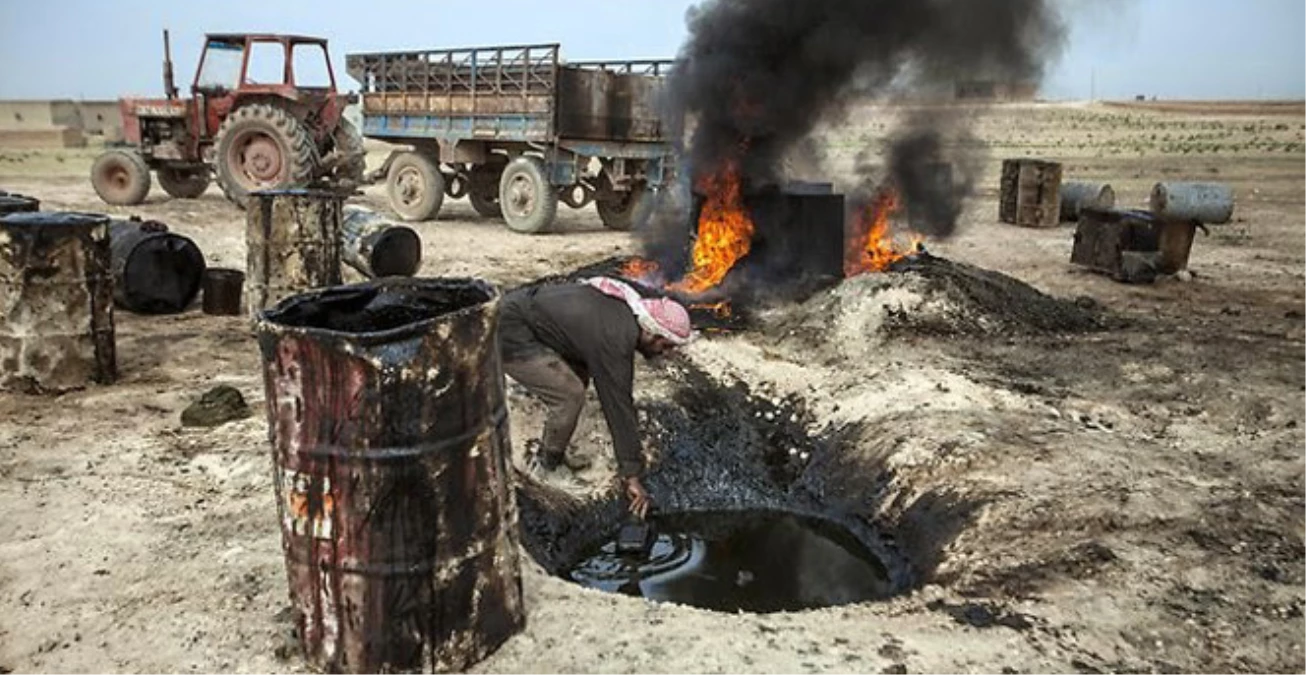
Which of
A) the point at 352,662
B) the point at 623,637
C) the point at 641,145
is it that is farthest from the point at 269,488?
the point at 641,145

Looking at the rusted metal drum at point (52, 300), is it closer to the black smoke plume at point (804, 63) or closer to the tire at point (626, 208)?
the black smoke plume at point (804, 63)

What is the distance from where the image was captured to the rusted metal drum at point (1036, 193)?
15.5 metres

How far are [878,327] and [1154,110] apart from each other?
2256 inches

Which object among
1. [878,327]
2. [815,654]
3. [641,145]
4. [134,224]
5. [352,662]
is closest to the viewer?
[352,662]

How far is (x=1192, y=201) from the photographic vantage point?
1238cm

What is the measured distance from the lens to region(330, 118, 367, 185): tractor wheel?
13.8 metres

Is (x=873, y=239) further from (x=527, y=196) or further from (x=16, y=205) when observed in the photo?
(x=16, y=205)

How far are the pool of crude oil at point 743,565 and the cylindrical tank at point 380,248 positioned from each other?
555 centimetres

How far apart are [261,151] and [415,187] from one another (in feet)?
7.95

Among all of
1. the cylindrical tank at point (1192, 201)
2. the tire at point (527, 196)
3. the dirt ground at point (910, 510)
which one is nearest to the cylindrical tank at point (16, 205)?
the dirt ground at point (910, 510)

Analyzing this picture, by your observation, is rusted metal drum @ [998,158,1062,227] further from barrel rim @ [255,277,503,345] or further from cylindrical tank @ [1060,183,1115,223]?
barrel rim @ [255,277,503,345]

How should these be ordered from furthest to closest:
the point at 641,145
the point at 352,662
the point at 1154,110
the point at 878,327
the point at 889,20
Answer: the point at 1154,110 < the point at 641,145 < the point at 889,20 < the point at 878,327 < the point at 352,662

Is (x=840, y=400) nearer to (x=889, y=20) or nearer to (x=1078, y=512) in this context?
(x=1078, y=512)

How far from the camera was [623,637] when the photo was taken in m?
3.36
